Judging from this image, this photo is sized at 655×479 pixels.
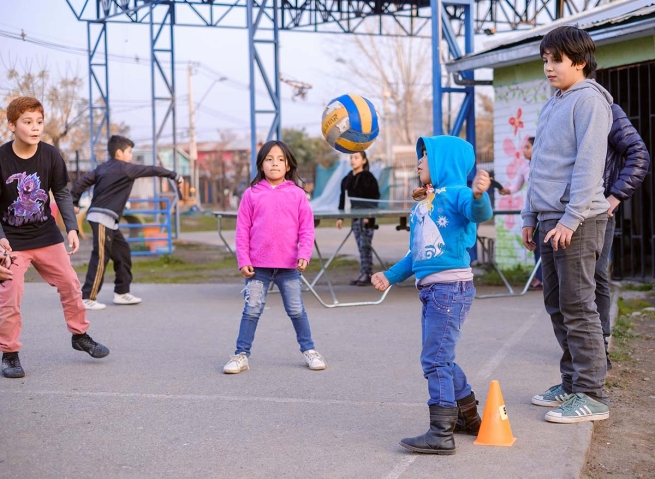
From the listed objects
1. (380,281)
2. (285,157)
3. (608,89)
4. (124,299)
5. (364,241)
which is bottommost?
(124,299)

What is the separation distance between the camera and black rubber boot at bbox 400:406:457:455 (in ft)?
13.7

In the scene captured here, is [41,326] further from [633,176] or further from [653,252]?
[653,252]

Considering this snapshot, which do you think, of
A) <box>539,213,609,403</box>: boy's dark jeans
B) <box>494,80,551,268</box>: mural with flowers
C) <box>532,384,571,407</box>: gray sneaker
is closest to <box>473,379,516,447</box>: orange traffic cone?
<box>539,213,609,403</box>: boy's dark jeans

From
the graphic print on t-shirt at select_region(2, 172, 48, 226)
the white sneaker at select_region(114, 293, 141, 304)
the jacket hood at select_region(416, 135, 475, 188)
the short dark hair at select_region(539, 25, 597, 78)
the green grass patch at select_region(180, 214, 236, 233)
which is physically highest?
the short dark hair at select_region(539, 25, 597, 78)

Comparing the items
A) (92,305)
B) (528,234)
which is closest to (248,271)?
(528,234)

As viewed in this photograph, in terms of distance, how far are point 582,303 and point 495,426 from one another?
87 cm

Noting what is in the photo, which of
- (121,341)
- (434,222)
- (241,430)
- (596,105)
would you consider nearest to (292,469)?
(241,430)

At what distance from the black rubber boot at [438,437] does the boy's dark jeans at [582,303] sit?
929 millimetres

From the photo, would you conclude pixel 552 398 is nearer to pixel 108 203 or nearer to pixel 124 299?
pixel 108 203

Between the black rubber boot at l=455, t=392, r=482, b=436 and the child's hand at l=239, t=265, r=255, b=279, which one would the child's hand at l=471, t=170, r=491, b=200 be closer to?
the black rubber boot at l=455, t=392, r=482, b=436

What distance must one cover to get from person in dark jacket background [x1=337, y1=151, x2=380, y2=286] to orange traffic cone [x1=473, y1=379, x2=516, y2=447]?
→ 689cm

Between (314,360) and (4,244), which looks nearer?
(4,244)

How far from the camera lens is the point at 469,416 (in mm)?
4473

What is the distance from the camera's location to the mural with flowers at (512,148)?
12.0 m
